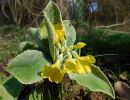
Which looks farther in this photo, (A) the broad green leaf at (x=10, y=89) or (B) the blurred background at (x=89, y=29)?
(B) the blurred background at (x=89, y=29)

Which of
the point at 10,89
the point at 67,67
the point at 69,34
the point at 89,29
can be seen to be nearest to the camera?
the point at 67,67

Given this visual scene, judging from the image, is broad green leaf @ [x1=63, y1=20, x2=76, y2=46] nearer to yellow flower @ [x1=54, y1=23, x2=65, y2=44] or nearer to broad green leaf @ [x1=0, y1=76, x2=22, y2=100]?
yellow flower @ [x1=54, y1=23, x2=65, y2=44]

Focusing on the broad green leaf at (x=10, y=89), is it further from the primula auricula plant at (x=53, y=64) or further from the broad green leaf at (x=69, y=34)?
the broad green leaf at (x=69, y=34)

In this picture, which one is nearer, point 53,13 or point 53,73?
point 53,73

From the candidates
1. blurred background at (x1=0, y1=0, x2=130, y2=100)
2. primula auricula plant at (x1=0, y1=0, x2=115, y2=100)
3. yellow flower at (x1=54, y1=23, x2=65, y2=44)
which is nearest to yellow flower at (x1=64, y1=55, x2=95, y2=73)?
primula auricula plant at (x1=0, y1=0, x2=115, y2=100)

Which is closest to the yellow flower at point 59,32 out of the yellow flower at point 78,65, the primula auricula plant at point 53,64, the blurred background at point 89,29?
the primula auricula plant at point 53,64

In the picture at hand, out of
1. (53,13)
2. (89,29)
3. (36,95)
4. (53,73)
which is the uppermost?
(53,13)

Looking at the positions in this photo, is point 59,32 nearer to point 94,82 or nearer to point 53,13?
point 53,13

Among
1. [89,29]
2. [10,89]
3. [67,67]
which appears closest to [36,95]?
→ [10,89]
